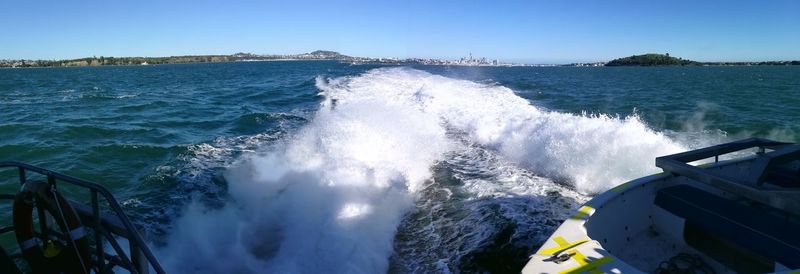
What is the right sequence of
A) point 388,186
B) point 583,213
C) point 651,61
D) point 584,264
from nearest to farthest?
point 584,264 → point 583,213 → point 388,186 → point 651,61

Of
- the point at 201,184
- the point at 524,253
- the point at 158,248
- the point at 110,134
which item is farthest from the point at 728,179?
the point at 110,134

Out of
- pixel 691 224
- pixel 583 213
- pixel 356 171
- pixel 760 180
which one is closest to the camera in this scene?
pixel 760 180

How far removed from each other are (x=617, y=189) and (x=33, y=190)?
6031mm

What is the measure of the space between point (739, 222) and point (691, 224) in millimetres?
751

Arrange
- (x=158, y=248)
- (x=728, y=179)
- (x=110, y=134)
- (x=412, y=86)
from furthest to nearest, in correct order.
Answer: (x=412, y=86), (x=110, y=134), (x=158, y=248), (x=728, y=179)

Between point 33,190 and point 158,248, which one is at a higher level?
point 33,190

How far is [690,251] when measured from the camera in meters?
5.44

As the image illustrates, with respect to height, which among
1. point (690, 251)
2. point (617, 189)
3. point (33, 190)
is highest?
point (33, 190)

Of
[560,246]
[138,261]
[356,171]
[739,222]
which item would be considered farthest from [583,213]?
[356,171]

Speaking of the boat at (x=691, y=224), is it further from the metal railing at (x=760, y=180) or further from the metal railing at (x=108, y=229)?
the metal railing at (x=108, y=229)

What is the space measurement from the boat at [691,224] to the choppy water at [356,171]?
1.50 metres

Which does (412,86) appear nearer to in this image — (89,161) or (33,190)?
(89,161)

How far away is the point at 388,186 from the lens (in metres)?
9.41

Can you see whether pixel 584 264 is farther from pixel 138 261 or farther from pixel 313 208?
pixel 313 208
